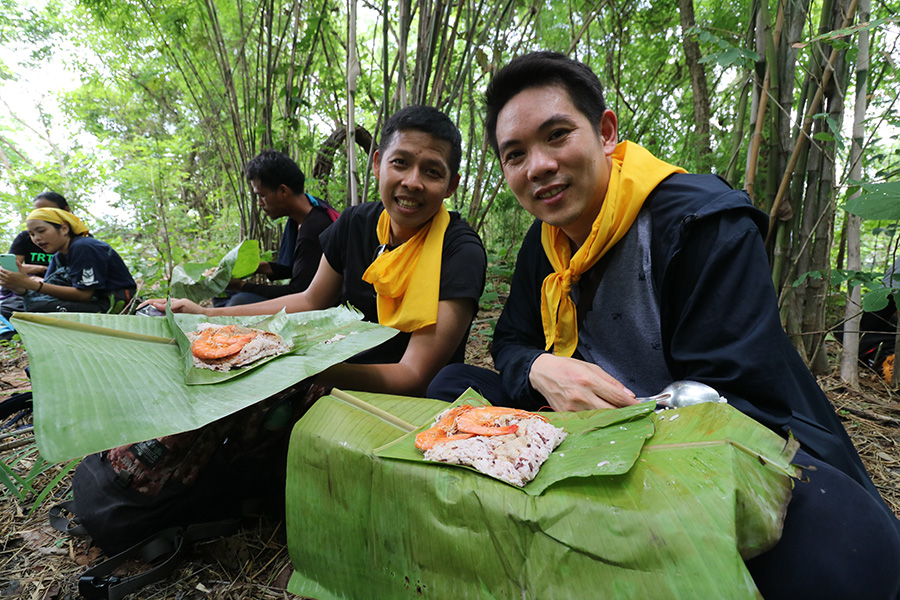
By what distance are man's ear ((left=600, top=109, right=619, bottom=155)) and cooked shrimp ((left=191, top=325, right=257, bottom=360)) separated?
1.26 m

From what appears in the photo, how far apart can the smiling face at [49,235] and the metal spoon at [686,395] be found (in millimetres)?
4943

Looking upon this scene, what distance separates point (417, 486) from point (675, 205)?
102cm

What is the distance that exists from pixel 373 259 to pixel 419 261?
407 millimetres

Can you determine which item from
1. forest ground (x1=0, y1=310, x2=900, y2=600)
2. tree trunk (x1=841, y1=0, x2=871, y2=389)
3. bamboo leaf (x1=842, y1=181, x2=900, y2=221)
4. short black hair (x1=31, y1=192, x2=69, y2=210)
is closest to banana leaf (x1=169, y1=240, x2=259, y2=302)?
forest ground (x1=0, y1=310, x2=900, y2=600)

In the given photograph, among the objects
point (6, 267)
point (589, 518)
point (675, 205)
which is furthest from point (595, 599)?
point (6, 267)

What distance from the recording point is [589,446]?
2.73ft

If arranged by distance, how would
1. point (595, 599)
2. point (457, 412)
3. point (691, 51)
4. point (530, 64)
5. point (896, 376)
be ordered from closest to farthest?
point (595, 599) → point (457, 412) → point (530, 64) → point (896, 376) → point (691, 51)

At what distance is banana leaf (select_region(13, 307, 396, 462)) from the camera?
2.49 feet

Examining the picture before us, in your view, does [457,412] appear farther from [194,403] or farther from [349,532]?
[194,403]

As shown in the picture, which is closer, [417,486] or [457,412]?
[417,486]

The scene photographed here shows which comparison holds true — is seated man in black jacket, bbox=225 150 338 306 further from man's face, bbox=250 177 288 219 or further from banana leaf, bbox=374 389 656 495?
banana leaf, bbox=374 389 656 495

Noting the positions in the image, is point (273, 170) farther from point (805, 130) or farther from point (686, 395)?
point (805, 130)

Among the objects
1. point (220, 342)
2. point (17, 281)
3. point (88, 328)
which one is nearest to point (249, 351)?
point (220, 342)

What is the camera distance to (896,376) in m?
2.24
